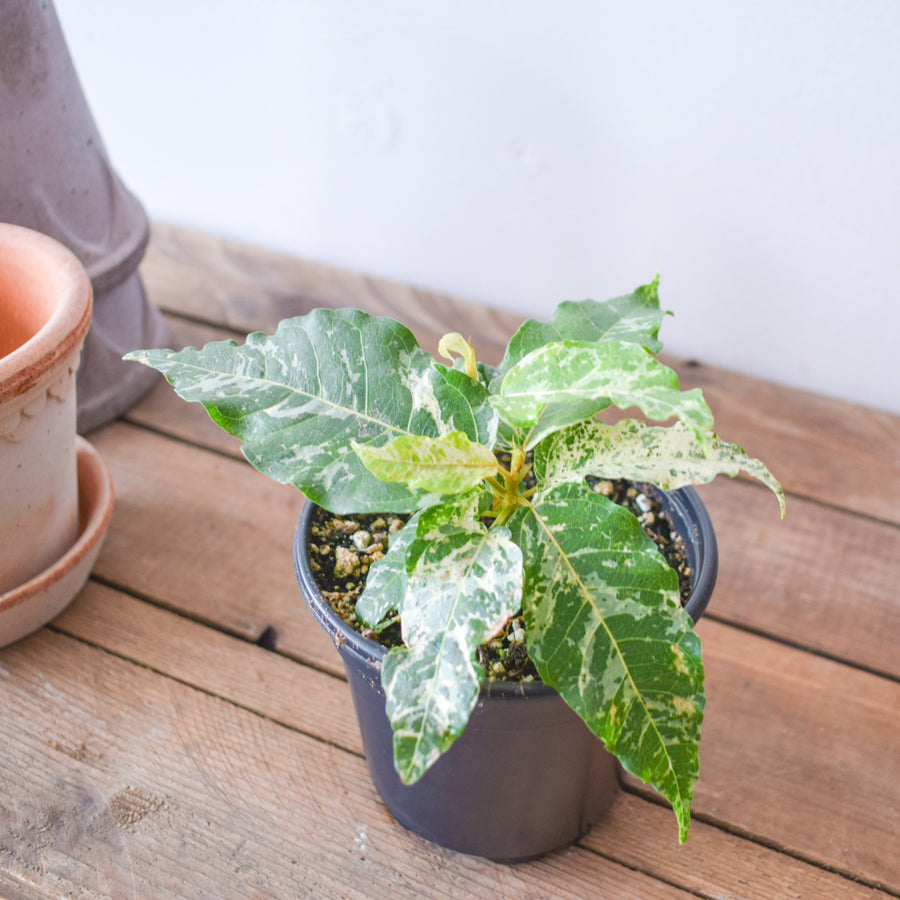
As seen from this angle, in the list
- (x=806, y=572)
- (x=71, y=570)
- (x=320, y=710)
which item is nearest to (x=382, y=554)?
(x=320, y=710)

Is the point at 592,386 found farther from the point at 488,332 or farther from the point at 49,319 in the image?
the point at 488,332

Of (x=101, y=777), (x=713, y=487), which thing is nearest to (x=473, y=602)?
(x=101, y=777)

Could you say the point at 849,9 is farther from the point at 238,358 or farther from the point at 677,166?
the point at 238,358

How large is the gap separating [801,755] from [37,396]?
777 millimetres

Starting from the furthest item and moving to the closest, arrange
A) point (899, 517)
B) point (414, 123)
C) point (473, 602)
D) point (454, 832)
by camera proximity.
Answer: point (414, 123) → point (899, 517) → point (454, 832) → point (473, 602)

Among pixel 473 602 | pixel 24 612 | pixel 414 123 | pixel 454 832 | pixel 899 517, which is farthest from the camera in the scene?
pixel 414 123

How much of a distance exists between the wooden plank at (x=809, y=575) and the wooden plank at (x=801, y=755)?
25 millimetres

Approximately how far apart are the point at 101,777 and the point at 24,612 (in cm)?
19

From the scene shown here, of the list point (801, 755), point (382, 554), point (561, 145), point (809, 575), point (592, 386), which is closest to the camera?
point (592, 386)

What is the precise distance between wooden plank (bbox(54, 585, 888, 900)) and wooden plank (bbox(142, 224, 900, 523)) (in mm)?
462

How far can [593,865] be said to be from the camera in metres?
0.83

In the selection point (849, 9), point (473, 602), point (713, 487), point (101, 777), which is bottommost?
point (101, 777)

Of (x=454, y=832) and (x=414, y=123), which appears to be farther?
(x=414, y=123)

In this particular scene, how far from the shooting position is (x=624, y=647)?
60 cm
